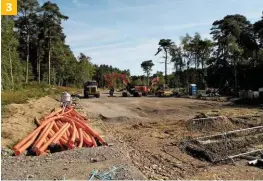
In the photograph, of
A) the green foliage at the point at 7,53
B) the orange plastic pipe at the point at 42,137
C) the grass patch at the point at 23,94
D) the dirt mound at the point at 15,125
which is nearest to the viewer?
the orange plastic pipe at the point at 42,137

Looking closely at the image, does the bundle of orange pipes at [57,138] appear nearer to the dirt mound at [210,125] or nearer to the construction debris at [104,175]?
the construction debris at [104,175]

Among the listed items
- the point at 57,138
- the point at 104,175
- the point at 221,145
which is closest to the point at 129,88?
the point at 221,145

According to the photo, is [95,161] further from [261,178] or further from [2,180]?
[261,178]

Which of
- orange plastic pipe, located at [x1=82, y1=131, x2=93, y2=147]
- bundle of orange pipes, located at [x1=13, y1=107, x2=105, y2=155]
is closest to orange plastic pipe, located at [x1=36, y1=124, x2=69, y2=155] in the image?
bundle of orange pipes, located at [x1=13, y1=107, x2=105, y2=155]

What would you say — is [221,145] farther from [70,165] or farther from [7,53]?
[7,53]

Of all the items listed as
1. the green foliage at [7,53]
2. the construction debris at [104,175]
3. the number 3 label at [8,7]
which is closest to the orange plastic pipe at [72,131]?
the construction debris at [104,175]

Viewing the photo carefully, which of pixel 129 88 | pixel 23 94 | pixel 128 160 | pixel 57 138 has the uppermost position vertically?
pixel 129 88

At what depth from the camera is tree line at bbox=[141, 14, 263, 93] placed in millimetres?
43625

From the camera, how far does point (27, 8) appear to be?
47344 mm

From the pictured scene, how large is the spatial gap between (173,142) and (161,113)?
10.1 m

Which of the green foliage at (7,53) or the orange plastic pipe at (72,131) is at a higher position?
the green foliage at (7,53)

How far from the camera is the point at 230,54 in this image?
45.7 meters

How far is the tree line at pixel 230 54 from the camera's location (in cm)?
4362

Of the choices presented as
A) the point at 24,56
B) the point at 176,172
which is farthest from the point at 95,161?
the point at 24,56
